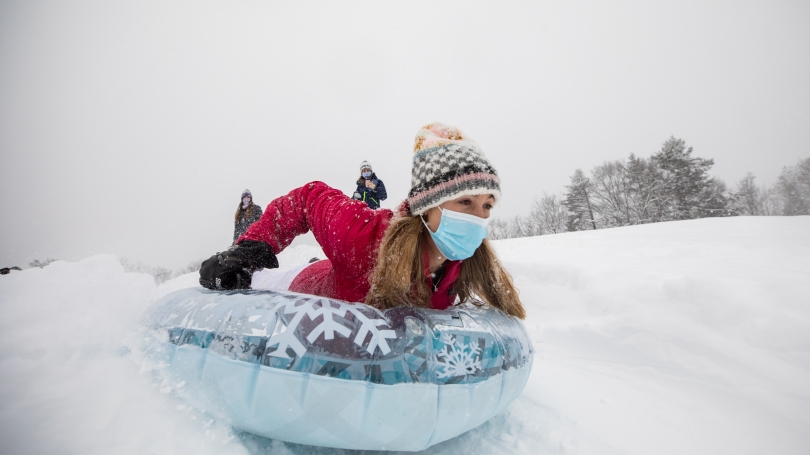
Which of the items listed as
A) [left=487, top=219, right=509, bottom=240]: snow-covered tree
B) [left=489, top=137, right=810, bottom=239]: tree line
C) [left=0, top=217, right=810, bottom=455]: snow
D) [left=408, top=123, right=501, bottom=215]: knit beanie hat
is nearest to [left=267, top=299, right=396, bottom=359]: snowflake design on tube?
[left=0, top=217, right=810, bottom=455]: snow

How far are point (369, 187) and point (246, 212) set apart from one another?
95.8 inches

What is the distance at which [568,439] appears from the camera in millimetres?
1455

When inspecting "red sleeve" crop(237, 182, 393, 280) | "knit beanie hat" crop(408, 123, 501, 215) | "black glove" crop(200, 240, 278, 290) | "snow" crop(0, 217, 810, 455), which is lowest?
"snow" crop(0, 217, 810, 455)

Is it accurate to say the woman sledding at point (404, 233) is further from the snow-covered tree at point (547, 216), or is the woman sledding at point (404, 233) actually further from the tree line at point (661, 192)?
the snow-covered tree at point (547, 216)

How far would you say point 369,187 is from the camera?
19.5 ft

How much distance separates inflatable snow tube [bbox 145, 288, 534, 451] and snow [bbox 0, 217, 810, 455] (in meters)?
0.11

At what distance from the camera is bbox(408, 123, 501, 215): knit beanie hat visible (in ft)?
5.04

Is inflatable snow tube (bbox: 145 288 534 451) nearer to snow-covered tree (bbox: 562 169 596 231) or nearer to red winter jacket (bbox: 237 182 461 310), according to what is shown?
red winter jacket (bbox: 237 182 461 310)

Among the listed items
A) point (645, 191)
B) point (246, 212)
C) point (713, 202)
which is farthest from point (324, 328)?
point (645, 191)

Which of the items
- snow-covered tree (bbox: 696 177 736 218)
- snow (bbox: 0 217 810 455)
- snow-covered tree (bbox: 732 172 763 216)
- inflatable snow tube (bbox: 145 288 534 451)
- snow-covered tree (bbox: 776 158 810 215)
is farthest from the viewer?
snow-covered tree (bbox: 732 172 763 216)

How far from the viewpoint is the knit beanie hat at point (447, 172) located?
1.54 meters

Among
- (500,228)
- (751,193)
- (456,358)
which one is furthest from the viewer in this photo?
(500,228)

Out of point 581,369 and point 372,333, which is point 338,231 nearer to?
point 372,333

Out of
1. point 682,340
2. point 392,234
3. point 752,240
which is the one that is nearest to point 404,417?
point 392,234
